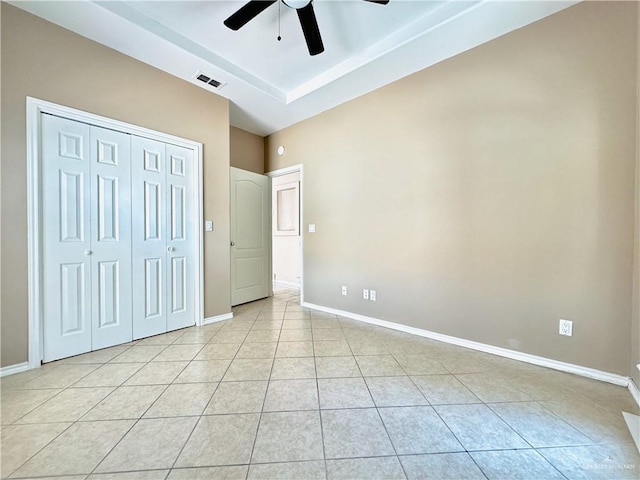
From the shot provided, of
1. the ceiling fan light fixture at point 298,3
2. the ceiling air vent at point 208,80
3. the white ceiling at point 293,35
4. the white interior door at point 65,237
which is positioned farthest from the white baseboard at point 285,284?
the ceiling fan light fixture at point 298,3

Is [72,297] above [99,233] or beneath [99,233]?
beneath

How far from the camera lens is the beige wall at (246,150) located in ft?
13.2

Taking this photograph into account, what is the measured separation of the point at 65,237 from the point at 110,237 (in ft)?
1.00

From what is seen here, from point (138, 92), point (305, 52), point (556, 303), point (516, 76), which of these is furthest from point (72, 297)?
point (516, 76)

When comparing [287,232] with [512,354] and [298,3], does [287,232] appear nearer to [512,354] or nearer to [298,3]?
[298,3]

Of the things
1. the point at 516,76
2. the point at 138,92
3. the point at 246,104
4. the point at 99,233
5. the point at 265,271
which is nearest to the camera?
the point at 516,76

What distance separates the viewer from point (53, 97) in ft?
6.81

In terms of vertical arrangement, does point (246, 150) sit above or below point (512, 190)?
above

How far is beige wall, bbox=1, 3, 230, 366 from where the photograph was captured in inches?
74.5

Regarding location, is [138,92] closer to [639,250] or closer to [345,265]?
[345,265]

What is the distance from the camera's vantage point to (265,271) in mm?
4402

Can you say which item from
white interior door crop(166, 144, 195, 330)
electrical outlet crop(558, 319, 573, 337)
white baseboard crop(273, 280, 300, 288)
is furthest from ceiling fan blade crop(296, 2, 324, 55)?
white baseboard crop(273, 280, 300, 288)

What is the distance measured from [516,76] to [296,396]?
3.09 meters

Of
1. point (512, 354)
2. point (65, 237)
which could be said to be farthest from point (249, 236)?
point (512, 354)
